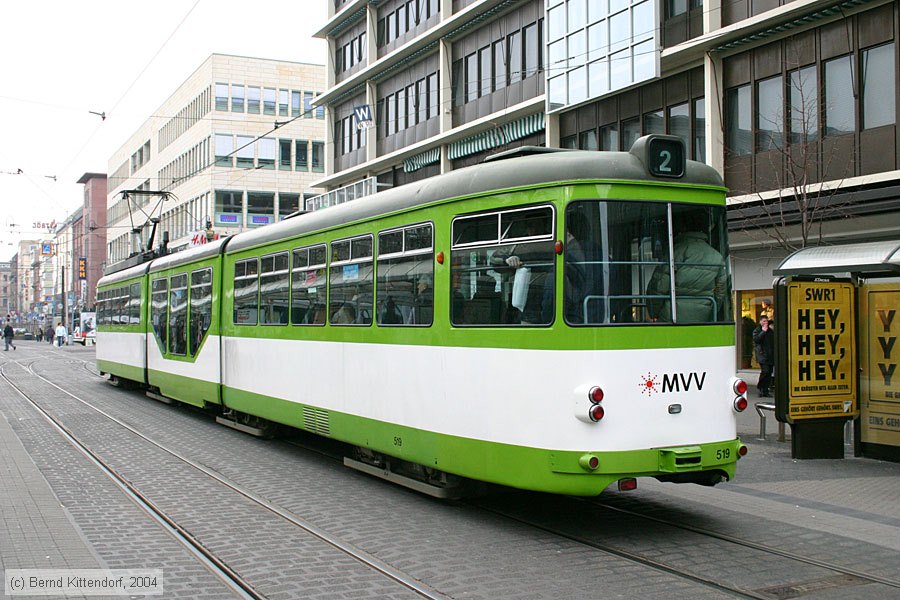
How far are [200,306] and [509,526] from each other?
9.59m

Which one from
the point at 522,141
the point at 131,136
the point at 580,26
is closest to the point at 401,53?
the point at 522,141

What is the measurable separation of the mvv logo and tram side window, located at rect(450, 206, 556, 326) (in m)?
1.11

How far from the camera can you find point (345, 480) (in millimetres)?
10758

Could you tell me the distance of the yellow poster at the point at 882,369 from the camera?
38.8 feet

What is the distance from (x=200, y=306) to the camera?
1645 centimetres

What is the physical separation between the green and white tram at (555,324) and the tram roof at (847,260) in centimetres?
426

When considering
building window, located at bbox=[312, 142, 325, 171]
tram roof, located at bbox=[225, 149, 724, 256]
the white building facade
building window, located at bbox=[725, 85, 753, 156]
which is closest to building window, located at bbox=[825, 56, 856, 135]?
building window, located at bbox=[725, 85, 753, 156]

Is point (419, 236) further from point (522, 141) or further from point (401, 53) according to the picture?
point (401, 53)

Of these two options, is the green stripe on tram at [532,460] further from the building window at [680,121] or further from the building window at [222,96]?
the building window at [222,96]

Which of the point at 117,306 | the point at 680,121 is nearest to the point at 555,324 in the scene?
the point at 680,121

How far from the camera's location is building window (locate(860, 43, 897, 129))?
19.0 metres

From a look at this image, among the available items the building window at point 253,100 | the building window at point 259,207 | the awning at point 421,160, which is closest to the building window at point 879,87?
the awning at point 421,160

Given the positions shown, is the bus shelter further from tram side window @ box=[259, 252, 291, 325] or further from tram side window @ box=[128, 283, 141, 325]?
tram side window @ box=[128, 283, 141, 325]

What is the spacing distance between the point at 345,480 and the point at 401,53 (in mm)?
30512
